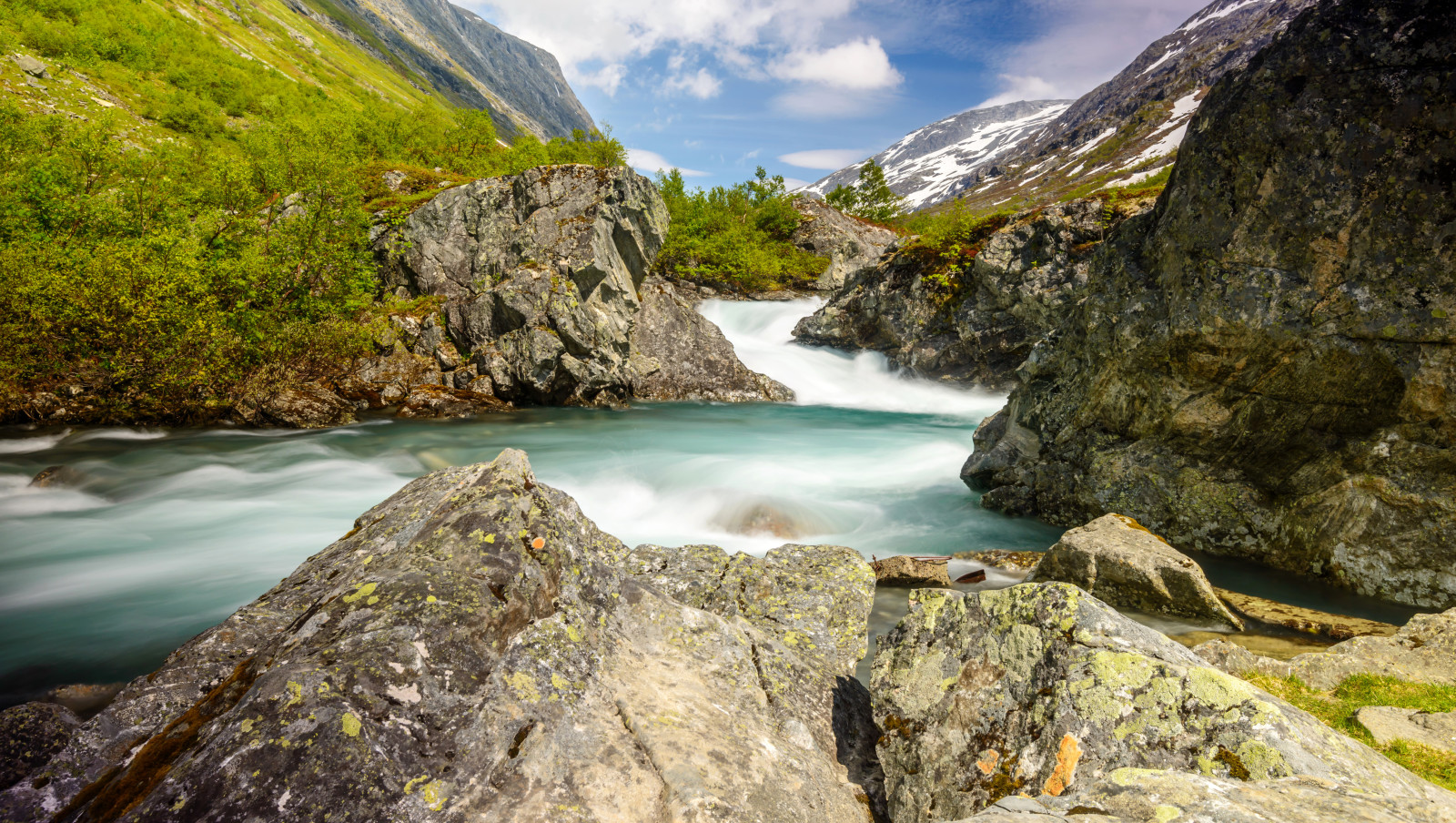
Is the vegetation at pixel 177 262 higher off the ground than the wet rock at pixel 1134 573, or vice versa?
the vegetation at pixel 177 262

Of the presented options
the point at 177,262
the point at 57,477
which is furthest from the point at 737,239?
the point at 57,477

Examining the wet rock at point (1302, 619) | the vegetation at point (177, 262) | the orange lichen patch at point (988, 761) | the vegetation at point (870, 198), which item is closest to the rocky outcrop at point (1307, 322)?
the wet rock at point (1302, 619)

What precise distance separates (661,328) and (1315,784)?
23536 mm

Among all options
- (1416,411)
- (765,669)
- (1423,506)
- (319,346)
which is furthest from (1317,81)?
(319,346)

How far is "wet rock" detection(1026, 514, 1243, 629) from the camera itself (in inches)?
278

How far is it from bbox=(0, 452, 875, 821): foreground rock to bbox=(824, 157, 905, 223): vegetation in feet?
179

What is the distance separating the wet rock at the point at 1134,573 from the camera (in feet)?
23.2

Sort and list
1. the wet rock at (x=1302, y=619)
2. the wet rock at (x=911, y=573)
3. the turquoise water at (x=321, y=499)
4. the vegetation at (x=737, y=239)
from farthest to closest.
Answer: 1. the vegetation at (x=737, y=239)
2. the wet rock at (x=911, y=573)
3. the turquoise water at (x=321, y=499)
4. the wet rock at (x=1302, y=619)

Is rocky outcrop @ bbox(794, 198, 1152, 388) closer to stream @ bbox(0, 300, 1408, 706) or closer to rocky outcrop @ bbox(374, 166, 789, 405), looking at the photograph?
stream @ bbox(0, 300, 1408, 706)

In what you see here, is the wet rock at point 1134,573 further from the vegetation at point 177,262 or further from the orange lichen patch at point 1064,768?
the vegetation at point 177,262

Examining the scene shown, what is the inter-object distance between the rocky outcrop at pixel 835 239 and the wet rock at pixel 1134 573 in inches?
1348

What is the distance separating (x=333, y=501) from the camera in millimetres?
11633

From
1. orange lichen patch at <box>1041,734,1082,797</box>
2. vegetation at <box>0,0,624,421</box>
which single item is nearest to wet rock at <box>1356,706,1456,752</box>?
orange lichen patch at <box>1041,734,1082,797</box>

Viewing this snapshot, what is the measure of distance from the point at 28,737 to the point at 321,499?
9.44 m
